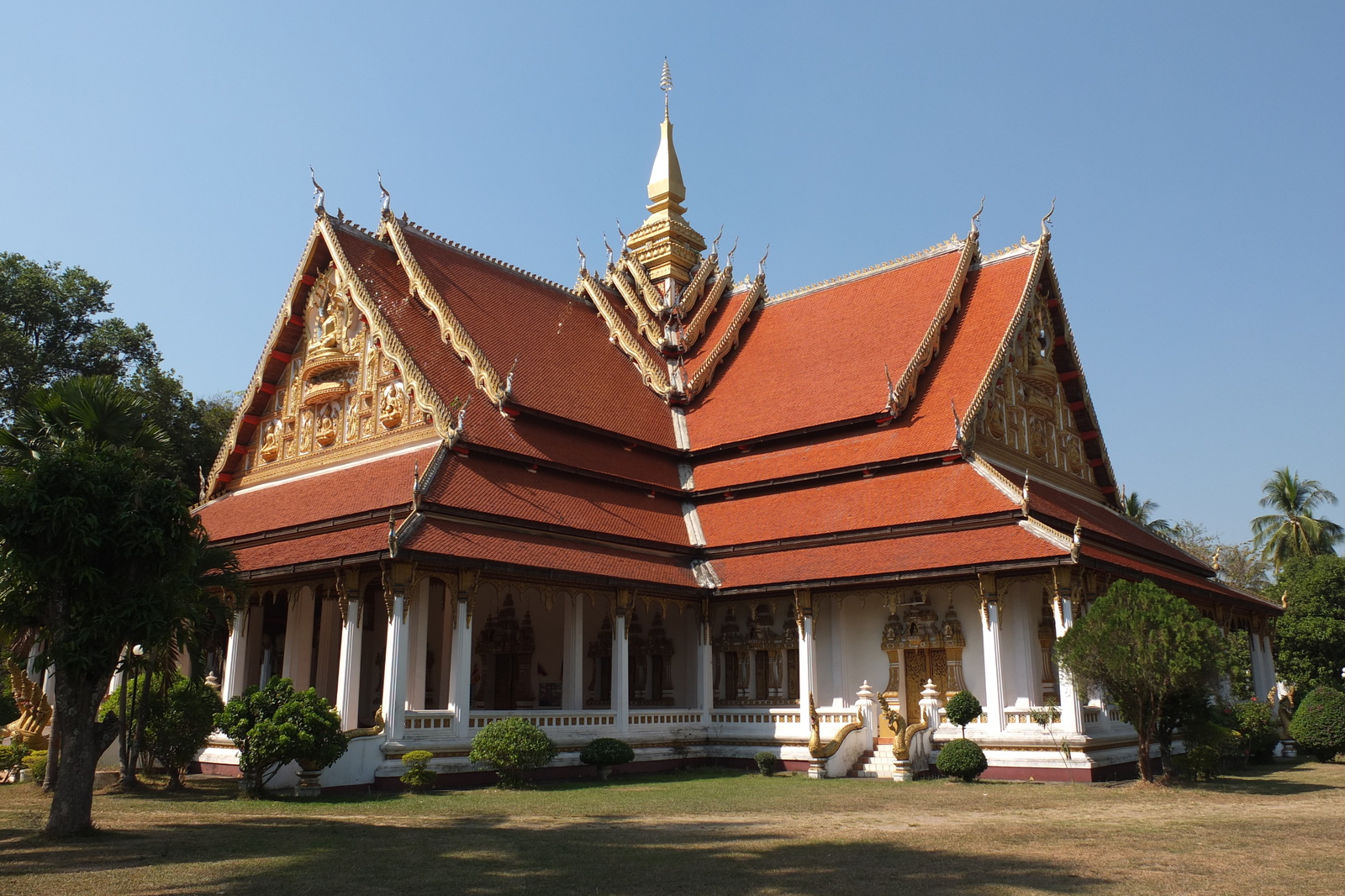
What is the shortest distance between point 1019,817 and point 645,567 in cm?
936

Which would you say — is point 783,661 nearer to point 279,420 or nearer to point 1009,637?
point 1009,637

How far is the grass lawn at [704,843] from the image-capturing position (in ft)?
27.1

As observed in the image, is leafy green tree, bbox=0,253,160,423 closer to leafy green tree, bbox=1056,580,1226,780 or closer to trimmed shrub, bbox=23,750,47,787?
trimmed shrub, bbox=23,750,47,787

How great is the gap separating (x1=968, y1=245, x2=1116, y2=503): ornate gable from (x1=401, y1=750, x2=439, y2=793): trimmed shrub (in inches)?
460

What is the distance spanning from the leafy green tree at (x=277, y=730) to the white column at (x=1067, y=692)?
411 inches

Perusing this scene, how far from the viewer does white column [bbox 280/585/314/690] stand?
67.5ft

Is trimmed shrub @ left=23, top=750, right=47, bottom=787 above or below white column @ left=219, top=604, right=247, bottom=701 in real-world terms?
below

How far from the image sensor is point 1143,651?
14.8 meters

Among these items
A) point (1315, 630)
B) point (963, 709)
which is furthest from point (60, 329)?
point (1315, 630)

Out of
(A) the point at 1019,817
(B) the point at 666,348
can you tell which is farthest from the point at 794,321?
(A) the point at 1019,817

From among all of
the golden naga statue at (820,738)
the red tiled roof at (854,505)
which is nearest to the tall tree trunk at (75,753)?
the golden naga statue at (820,738)

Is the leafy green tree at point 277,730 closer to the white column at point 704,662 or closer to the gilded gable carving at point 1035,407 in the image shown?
the white column at point 704,662

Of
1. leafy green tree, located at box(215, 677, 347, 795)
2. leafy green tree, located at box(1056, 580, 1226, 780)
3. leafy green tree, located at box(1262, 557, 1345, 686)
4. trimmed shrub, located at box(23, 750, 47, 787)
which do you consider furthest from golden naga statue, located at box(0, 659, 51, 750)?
leafy green tree, located at box(1262, 557, 1345, 686)

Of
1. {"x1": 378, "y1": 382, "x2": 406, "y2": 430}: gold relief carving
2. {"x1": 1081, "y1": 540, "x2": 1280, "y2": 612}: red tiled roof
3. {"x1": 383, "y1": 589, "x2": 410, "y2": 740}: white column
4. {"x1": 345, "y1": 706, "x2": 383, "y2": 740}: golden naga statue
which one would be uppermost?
{"x1": 378, "y1": 382, "x2": 406, "y2": 430}: gold relief carving
